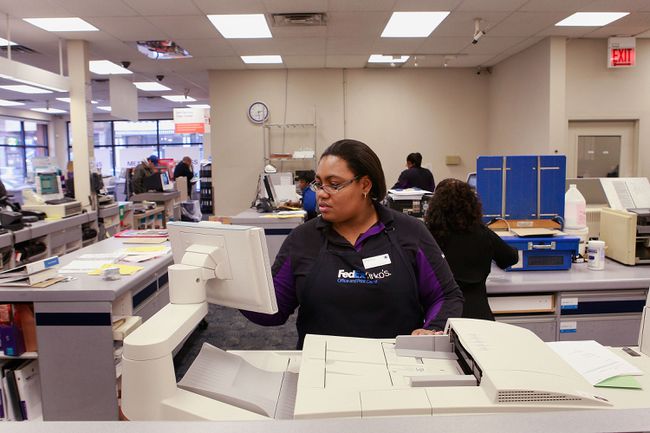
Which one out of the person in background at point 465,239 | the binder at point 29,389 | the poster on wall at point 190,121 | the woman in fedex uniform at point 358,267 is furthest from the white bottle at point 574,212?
the poster on wall at point 190,121

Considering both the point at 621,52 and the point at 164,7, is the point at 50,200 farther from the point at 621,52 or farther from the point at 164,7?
the point at 621,52

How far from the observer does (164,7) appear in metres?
4.83

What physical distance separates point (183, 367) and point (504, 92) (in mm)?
6445

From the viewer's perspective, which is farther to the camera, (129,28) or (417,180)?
(417,180)

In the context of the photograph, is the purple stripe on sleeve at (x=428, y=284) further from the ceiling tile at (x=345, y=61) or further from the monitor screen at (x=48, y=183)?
the ceiling tile at (x=345, y=61)

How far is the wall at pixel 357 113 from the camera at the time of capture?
809 cm

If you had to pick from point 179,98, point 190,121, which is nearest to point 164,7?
point 190,121

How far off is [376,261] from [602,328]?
1.77 metres

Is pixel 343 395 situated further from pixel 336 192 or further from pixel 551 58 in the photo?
pixel 551 58

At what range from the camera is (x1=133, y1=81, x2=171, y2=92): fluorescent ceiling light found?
30.8 ft

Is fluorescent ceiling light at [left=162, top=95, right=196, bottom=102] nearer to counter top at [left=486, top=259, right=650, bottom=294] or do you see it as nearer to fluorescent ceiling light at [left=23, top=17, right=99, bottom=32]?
fluorescent ceiling light at [left=23, top=17, right=99, bottom=32]

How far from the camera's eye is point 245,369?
1271mm

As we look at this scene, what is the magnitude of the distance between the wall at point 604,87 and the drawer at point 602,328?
14.5 feet

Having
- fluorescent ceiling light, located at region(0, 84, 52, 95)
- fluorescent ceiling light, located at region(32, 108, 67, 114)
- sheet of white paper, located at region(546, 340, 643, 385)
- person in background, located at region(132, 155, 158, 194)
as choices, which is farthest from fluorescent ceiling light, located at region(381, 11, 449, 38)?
fluorescent ceiling light, located at region(32, 108, 67, 114)
